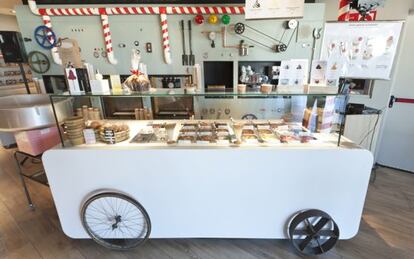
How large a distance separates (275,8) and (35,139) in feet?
8.59

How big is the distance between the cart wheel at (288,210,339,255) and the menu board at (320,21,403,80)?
5.71 feet

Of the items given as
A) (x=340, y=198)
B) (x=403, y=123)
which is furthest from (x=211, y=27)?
(x=403, y=123)

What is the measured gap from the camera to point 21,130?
1875mm

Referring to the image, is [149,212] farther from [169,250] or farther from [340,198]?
[340,198]

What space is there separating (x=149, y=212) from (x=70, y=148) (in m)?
0.76

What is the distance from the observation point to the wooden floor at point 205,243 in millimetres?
1633

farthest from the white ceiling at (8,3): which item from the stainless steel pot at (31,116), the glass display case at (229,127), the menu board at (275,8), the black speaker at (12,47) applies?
the menu board at (275,8)

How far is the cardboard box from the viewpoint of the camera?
1949 millimetres

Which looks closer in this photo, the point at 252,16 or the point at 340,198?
the point at 340,198

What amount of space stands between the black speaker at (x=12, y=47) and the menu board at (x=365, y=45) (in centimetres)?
429

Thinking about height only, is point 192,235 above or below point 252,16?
below

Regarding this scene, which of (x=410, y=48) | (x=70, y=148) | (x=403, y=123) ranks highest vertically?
(x=410, y=48)

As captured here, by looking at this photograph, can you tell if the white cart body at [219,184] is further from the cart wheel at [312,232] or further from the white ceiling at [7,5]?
the white ceiling at [7,5]

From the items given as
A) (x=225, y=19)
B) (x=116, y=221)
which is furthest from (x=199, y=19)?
(x=116, y=221)
